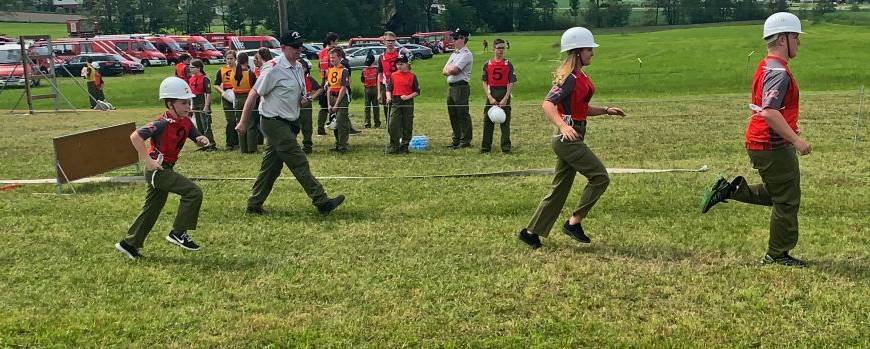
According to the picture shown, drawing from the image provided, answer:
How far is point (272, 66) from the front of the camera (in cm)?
824

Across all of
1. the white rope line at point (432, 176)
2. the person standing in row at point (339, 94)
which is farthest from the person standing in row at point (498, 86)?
the person standing in row at point (339, 94)

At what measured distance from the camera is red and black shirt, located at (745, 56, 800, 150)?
5574 mm

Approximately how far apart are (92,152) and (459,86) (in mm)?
5714

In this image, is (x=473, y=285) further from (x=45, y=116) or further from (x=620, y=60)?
(x=620, y=60)

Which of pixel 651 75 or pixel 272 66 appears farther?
pixel 651 75

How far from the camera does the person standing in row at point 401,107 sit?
1288 centimetres

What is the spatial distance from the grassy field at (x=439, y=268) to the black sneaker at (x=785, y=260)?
11 centimetres

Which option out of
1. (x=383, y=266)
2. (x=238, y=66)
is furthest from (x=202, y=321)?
(x=238, y=66)

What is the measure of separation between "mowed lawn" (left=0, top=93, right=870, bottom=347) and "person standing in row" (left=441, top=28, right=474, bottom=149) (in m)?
3.21

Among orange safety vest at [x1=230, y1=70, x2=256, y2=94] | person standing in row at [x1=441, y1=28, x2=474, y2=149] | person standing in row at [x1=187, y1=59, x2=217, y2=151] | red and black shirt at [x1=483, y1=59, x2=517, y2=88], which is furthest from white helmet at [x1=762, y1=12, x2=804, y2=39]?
person standing in row at [x1=187, y1=59, x2=217, y2=151]

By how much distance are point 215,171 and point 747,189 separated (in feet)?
24.8

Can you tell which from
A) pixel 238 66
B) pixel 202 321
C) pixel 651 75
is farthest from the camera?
pixel 651 75

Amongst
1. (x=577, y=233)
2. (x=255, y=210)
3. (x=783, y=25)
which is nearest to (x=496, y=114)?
(x=255, y=210)

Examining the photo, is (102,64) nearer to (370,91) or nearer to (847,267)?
(370,91)
